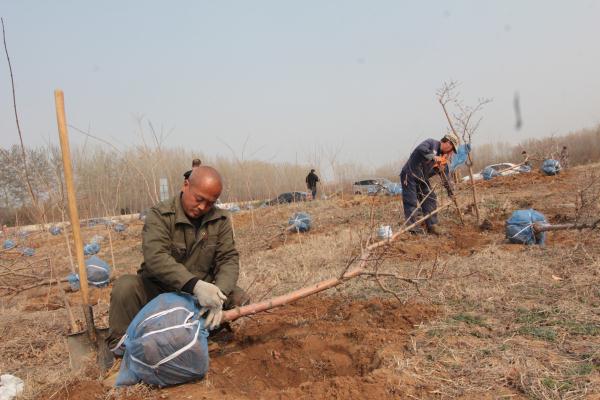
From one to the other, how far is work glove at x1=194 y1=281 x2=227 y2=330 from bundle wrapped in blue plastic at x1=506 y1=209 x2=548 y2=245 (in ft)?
12.1

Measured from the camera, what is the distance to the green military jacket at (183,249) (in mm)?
2436

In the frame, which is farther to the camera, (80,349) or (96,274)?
(96,274)

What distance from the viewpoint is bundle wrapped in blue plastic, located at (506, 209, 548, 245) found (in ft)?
15.8

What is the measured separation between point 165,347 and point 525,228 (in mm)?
4040

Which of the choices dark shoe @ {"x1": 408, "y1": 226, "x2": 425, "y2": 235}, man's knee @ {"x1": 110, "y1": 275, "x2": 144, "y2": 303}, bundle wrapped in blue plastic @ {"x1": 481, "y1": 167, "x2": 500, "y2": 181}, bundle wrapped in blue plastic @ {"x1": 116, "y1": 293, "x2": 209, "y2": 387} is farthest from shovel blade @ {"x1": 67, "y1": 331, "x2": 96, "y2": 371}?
bundle wrapped in blue plastic @ {"x1": 481, "y1": 167, "x2": 500, "y2": 181}

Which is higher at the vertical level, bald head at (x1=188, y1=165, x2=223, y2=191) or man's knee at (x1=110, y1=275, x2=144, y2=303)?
bald head at (x1=188, y1=165, x2=223, y2=191)

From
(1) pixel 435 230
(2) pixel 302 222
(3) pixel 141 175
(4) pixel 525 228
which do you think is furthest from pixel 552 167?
(3) pixel 141 175

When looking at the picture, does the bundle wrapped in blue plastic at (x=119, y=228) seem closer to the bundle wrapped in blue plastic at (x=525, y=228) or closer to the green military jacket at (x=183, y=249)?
the bundle wrapped in blue plastic at (x=525, y=228)

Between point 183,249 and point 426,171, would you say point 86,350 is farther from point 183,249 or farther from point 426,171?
point 426,171

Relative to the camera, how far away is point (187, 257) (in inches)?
106

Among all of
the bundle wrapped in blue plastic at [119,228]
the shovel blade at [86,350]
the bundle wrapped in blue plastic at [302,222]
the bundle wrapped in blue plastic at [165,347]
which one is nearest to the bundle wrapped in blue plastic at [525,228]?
the bundle wrapped in blue plastic at [165,347]

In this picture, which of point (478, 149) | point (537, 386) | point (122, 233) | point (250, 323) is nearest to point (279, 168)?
point (122, 233)

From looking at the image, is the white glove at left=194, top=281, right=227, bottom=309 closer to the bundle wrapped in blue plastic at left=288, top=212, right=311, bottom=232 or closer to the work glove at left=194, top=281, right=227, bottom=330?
the work glove at left=194, top=281, right=227, bottom=330

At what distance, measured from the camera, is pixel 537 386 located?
1.92 metres
